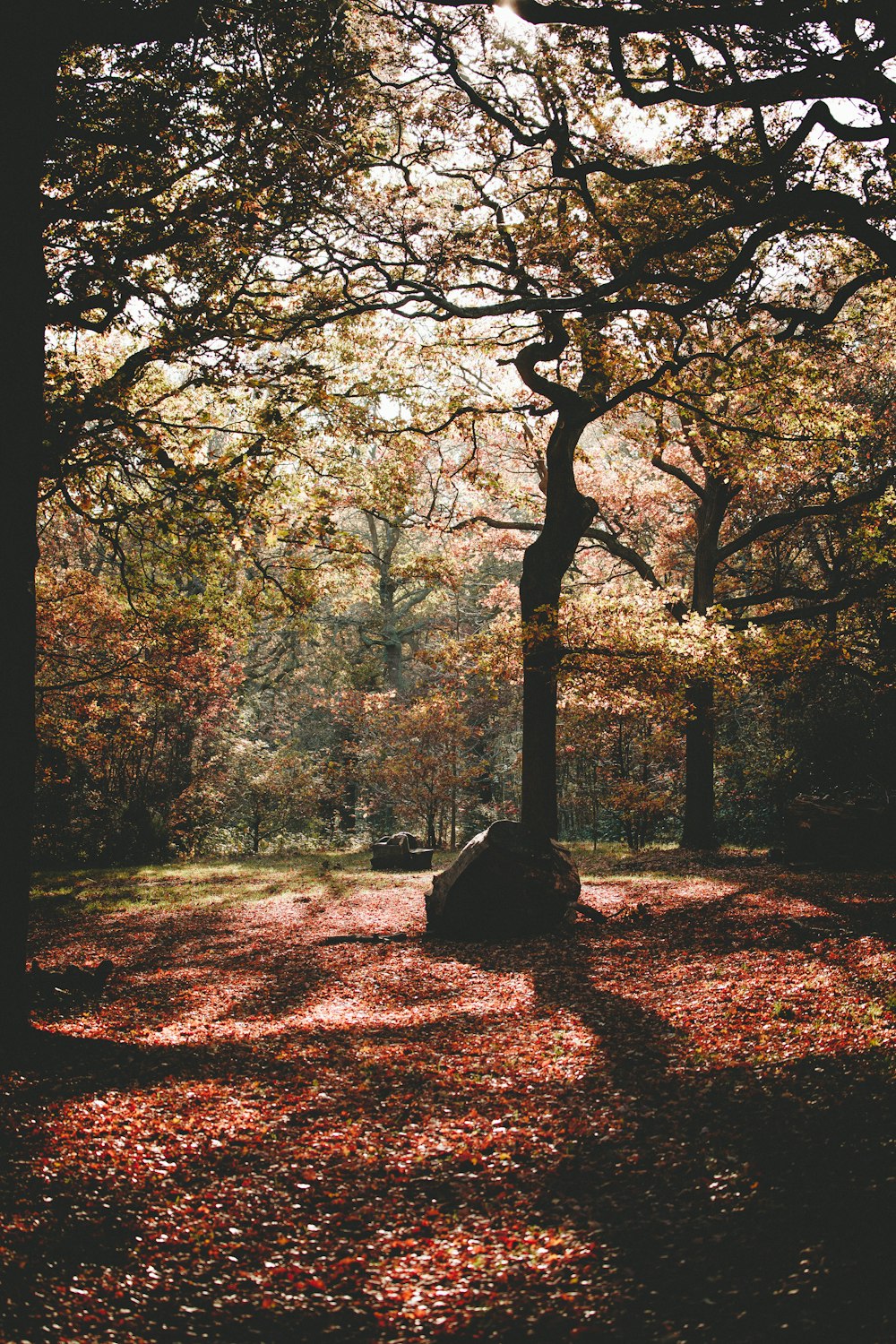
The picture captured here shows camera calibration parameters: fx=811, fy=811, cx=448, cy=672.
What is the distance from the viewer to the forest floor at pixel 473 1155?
2.97 metres

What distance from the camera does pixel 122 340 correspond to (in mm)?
14016

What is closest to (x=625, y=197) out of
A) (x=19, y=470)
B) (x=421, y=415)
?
(x=421, y=415)

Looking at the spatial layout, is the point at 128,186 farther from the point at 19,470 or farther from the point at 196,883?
the point at 196,883

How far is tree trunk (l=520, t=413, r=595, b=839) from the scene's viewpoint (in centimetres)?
1220

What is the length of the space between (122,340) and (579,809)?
56.4 ft

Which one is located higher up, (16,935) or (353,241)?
(353,241)

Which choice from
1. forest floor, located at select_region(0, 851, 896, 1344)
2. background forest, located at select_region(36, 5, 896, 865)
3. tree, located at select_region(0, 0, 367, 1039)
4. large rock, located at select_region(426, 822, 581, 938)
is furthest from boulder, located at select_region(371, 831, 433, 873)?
tree, located at select_region(0, 0, 367, 1039)

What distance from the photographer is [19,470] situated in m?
5.45

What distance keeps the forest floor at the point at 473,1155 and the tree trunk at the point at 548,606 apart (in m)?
4.35

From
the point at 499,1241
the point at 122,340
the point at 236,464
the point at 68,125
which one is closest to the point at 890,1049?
the point at 499,1241

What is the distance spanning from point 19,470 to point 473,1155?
506 cm

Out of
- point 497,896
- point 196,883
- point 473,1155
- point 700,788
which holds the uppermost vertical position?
point 700,788

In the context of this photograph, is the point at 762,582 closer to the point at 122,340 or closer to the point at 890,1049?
the point at 122,340

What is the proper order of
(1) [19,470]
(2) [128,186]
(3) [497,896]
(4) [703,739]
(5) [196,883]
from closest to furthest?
(1) [19,470], (2) [128,186], (3) [497,896], (5) [196,883], (4) [703,739]
